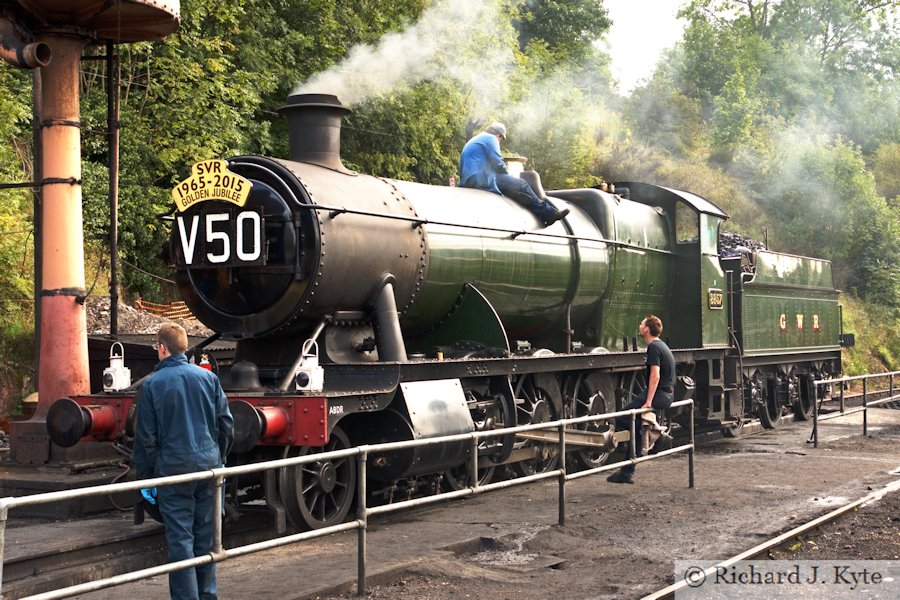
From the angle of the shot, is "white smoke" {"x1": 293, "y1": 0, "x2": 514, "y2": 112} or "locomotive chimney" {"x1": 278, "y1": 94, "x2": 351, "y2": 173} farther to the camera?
"white smoke" {"x1": 293, "y1": 0, "x2": 514, "y2": 112}

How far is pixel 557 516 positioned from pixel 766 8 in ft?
160

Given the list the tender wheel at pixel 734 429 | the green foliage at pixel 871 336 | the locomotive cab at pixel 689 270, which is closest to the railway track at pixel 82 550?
the locomotive cab at pixel 689 270

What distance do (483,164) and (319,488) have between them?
14.7 feet

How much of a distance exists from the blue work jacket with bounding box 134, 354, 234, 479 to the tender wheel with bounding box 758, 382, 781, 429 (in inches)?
504

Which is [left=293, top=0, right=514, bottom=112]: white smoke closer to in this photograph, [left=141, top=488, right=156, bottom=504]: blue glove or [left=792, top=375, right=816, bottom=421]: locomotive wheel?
[left=141, top=488, right=156, bottom=504]: blue glove

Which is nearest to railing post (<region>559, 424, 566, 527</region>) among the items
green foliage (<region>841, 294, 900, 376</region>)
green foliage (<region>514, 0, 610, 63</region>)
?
green foliage (<region>841, 294, 900, 376</region>)

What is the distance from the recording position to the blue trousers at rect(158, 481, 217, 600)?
17.4ft

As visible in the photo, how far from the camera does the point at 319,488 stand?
823cm

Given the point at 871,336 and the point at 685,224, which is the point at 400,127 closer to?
the point at 685,224

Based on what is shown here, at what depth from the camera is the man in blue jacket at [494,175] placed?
11.3 metres

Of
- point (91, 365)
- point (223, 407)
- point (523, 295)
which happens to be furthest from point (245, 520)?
point (91, 365)

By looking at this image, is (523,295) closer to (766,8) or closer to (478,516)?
(478,516)

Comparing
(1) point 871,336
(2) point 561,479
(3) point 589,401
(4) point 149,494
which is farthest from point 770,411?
(1) point 871,336

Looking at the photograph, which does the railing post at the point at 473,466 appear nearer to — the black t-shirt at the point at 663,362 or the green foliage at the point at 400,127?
the black t-shirt at the point at 663,362
